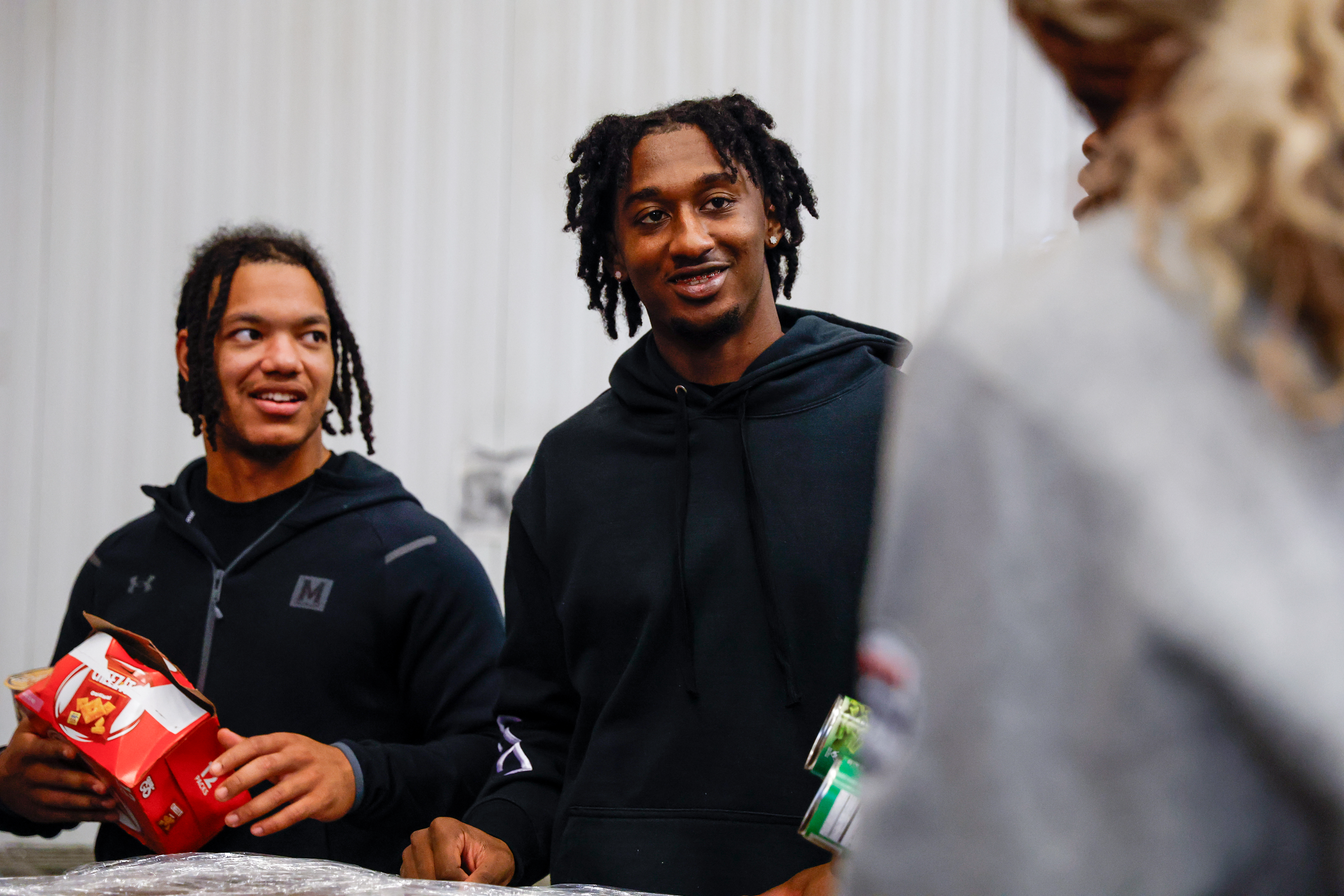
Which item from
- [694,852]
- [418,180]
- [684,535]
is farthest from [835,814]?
[418,180]

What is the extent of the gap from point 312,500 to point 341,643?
11.9 inches

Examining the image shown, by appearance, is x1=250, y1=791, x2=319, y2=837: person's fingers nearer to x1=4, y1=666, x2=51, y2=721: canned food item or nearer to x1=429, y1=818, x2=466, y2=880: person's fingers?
x1=429, y1=818, x2=466, y2=880: person's fingers

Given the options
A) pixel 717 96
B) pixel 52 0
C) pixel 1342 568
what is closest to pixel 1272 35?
pixel 1342 568

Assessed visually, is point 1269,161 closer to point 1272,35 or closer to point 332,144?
point 1272,35

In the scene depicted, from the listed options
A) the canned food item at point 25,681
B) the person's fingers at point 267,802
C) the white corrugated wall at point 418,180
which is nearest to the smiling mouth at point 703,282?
the person's fingers at point 267,802

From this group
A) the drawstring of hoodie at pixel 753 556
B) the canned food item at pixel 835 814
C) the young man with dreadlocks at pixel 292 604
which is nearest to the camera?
the canned food item at pixel 835 814

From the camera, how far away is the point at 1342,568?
45 cm

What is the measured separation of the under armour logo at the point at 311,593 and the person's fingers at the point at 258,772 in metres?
0.33

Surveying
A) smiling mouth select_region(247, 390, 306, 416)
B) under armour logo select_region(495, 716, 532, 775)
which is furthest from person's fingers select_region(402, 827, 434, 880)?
smiling mouth select_region(247, 390, 306, 416)

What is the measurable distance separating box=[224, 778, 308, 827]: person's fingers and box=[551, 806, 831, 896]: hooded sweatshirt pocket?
0.41 metres

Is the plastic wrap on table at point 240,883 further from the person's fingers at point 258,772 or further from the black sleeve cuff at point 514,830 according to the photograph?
the black sleeve cuff at point 514,830

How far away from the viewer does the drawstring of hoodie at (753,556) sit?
1.51 metres

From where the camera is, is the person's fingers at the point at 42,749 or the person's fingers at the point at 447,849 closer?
the person's fingers at the point at 447,849

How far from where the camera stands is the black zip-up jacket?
183 cm
